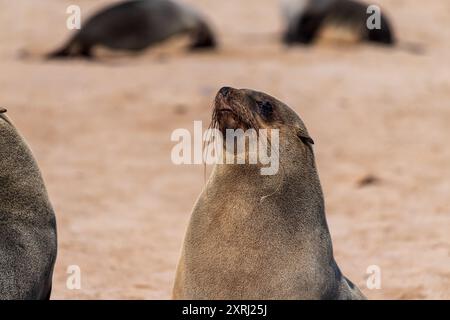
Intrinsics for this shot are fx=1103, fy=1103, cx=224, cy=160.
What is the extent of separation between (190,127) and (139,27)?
4.56 metres

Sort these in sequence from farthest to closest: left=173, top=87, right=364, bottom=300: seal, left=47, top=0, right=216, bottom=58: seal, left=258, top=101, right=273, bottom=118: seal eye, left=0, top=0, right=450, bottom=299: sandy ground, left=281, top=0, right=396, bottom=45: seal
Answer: left=281, top=0, right=396, bottom=45: seal < left=47, top=0, right=216, bottom=58: seal < left=0, top=0, right=450, bottom=299: sandy ground < left=258, top=101, right=273, bottom=118: seal eye < left=173, top=87, right=364, bottom=300: seal

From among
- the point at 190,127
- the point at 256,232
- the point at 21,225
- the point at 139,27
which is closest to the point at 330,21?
the point at 139,27

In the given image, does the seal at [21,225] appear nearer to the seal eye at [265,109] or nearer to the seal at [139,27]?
the seal eye at [265,109]

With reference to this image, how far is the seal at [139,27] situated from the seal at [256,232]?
33.6ft

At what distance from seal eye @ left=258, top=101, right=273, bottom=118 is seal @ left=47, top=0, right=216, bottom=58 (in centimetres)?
1013

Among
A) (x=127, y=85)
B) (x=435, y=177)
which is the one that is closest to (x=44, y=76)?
(x=127, y=85)

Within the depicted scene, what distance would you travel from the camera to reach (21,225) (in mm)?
4656

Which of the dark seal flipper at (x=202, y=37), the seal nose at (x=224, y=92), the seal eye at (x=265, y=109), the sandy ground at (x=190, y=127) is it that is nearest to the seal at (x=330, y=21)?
the sandy ground at (x=190, y=127)

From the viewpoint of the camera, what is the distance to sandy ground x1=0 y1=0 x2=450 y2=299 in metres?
6.77

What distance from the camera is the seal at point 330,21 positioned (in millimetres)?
14977

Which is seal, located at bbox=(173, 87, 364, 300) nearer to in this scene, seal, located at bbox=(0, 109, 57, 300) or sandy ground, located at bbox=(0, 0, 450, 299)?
seal, located at bbox=(0, 109, 57, 300)

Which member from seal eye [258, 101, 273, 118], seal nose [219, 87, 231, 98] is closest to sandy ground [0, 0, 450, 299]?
seal eye [258, 101, 273, 118]

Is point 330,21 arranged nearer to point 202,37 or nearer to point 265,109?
point 202,37
